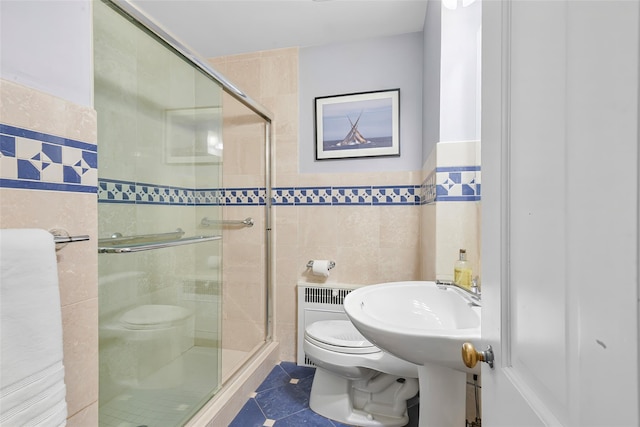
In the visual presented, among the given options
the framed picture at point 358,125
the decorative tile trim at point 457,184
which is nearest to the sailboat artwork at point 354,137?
the framed picture at point 358,125

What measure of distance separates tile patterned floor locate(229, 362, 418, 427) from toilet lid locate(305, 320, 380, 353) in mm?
376

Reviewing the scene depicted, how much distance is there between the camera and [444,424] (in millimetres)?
951

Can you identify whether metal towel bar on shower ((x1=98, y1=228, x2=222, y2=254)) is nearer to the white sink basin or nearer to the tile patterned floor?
the white sink basin

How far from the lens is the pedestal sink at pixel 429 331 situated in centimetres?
78

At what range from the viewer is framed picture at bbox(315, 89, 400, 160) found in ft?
6.23

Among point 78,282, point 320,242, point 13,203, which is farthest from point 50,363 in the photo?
point 320,242

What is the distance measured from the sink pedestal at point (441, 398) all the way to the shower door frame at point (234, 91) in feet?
4.20

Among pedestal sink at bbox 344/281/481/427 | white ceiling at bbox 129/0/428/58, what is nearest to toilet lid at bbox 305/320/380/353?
pedestal sink at bbox 344/281/481/427

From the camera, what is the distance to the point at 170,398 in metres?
1.27

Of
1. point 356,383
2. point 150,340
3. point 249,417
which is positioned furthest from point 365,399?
point 150,340

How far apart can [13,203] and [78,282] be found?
0.25m

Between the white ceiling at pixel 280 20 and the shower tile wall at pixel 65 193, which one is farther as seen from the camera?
the white ceiling at pixel 280 20

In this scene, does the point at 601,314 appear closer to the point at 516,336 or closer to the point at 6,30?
the point at 516,336

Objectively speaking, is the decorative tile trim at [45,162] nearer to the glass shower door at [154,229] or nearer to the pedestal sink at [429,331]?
the glass shower door at [154,229]
